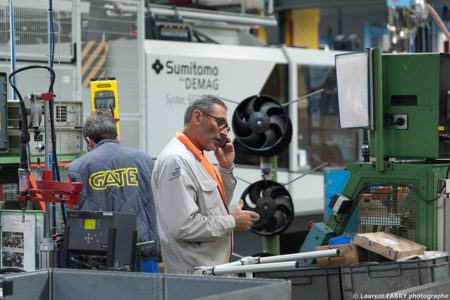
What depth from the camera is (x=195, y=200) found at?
4.80 m

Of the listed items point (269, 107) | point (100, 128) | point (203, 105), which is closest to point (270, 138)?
point (269, 107)

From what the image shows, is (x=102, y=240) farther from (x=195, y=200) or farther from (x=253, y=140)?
(x=253, y=140)

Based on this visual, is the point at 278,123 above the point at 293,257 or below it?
above

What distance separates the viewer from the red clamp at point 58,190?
4977 mm

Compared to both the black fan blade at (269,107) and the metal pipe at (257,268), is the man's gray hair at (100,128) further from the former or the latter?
the black fan blade at (269,107)

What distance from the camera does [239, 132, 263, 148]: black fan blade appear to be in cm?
797

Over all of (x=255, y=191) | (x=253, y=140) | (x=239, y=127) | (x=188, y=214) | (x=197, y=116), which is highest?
(x=197, y=116)

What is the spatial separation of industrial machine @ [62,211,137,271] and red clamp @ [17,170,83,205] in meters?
0.08

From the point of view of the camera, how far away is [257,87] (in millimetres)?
11062

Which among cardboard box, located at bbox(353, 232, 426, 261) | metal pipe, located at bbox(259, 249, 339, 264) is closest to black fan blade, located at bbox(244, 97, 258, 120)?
cardboard box, located at bbox(353, 232, 426, 261)

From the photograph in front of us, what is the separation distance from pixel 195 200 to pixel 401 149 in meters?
1.23

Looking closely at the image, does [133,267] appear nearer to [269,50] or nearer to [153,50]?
[153,50]

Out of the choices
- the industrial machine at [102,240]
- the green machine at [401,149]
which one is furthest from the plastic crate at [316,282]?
the industrial machine at [102,240]

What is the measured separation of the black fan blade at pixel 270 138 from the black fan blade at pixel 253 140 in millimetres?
54
